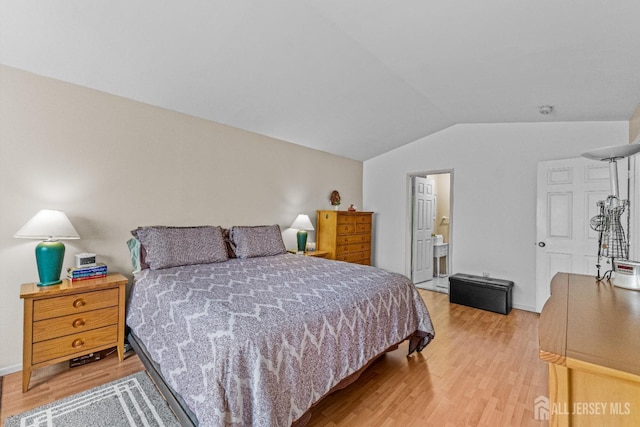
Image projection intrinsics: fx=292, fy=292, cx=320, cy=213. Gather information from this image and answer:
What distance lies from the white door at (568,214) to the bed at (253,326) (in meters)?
2.24

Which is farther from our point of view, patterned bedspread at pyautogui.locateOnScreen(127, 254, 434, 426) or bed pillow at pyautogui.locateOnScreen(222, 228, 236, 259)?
bed pillow at pyautogui.locateOnScreen(222, 228, 236, 259)

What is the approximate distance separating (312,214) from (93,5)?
3.42 metres

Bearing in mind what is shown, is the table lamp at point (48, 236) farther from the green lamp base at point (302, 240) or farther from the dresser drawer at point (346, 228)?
the dresser drawer at point (346, 228)

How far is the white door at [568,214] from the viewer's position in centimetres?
330

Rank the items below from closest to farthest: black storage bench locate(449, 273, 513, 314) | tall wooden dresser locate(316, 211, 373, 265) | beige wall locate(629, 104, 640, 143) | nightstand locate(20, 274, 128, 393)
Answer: nightstand locate(20, 274, 128, 393)
beige wall locate(629, 104, 640, 143)
black storage bench locate(449, 273, 513, 314)
tall wooden dresser locate(316, 211, 373, 265)

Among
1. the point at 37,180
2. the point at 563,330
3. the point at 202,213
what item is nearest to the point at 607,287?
the point at 563,330

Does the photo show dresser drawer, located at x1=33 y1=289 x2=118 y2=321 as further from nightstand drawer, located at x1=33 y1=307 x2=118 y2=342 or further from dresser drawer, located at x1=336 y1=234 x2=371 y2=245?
dresser drawer, located at x1=336 y1=234 x2=371 y2=245

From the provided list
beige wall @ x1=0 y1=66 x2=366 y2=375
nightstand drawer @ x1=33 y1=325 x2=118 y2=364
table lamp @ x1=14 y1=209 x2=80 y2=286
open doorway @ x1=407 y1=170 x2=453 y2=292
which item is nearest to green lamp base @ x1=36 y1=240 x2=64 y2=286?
table lamp @ x1=14 y1=209 x2=80 y2=286

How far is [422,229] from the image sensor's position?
5.36 meters

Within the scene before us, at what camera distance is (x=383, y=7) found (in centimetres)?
192

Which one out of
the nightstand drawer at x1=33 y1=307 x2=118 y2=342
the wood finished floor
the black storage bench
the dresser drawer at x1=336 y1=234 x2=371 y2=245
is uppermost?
the dresser drawer at x1=336 y1=234 x2=371 y2=245

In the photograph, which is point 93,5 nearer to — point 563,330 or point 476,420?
point 563,330

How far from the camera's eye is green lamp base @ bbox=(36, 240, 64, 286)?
219 cm

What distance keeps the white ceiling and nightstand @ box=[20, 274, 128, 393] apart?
175 cm
